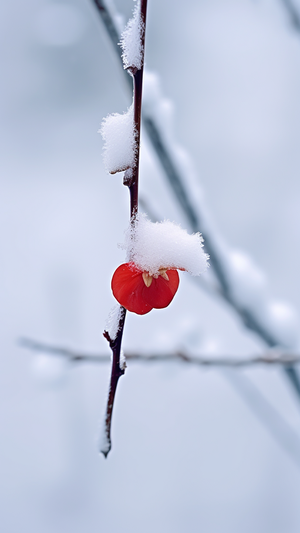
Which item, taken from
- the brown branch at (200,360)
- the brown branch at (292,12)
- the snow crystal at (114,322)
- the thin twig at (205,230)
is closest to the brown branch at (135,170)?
the snow crystal at (114,322)

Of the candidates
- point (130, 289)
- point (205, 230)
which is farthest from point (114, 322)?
point (205, 230)

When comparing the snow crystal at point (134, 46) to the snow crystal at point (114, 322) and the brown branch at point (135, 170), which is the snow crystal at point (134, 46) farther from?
the snow crystal at point (114, 322)

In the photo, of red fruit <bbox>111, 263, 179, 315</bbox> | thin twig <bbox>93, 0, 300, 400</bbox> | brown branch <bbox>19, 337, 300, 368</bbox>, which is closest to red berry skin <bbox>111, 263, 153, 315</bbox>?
red fruit <bbox>111, 263, 179, 315</bbox>

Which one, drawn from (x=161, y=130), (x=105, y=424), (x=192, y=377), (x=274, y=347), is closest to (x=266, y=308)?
(x=274, y=347)

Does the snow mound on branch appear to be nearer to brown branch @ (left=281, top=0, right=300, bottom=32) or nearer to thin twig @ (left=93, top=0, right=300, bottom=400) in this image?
thin twig @ (left=93, top=0, right=300, bottom=400)

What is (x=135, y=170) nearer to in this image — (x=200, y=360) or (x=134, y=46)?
(x=134, y=46)

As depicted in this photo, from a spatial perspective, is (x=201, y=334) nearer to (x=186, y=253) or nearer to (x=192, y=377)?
(x=192, y=377)

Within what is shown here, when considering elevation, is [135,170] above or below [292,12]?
below
